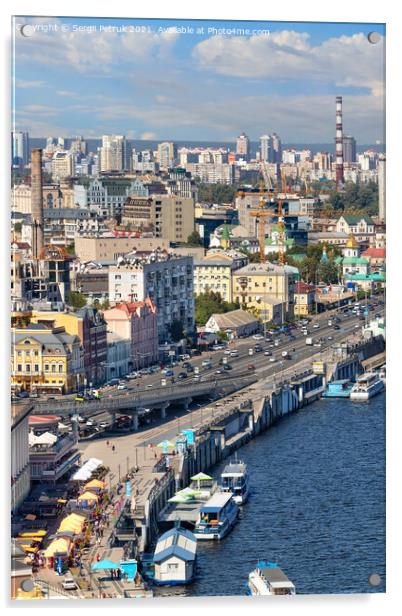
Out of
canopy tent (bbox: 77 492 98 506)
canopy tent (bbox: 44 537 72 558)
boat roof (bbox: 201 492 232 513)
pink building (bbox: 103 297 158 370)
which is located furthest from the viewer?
pink building (bbox: 103 297 158 370)

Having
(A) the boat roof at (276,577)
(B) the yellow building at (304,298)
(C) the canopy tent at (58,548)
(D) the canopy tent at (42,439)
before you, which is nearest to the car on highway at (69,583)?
(C) the canopy tent at (58,548)

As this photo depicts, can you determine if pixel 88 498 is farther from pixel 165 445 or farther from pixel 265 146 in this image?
pixel 265 146

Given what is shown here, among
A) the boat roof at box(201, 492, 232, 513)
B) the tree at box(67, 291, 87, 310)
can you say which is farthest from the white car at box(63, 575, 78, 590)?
the tree at box(67, 291, 87, 310)

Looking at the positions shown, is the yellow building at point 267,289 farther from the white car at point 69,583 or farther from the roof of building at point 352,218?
the white car at point 69,583

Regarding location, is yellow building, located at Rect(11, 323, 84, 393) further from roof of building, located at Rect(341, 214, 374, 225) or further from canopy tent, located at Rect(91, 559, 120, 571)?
roof of building, located at Rect(341, 214, 374, 225)

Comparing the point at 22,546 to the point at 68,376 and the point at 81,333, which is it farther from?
the point at 81,333

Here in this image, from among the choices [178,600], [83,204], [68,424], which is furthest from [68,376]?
[83,204]
